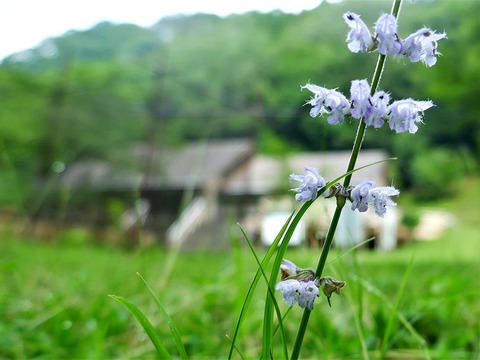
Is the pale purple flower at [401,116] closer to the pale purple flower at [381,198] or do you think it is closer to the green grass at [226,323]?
the pale purple flower at [381,198]

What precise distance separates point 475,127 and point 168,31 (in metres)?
4.60

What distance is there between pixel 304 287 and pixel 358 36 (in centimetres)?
14

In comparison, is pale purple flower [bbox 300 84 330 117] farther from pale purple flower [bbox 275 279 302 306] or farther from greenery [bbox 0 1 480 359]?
greenery [bbox 0 1 480 359]

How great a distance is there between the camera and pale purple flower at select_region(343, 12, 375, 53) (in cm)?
33

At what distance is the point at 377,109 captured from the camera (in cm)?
32

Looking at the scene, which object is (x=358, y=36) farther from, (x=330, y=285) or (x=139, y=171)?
(x=139, y=171)

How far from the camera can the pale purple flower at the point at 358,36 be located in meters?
0.33

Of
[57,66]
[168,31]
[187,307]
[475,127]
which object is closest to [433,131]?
[475,127]

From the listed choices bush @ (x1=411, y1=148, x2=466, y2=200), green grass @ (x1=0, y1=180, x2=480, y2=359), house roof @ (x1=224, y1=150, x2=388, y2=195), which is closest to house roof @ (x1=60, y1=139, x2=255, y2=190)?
house roof @ (x1=224, y1=150, x2=388, y2=195)

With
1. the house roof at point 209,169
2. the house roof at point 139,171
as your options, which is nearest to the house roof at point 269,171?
the house roof at point 209,169

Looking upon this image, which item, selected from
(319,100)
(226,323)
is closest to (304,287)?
(319,100)

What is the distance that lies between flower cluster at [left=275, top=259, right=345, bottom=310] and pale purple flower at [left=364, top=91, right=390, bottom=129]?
91 mm

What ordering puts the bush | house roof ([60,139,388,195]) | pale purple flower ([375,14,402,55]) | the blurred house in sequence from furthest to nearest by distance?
the bush → house roof ([60,139,388,195]) → the blurred house → pale purple flower ([375,14,402,55])

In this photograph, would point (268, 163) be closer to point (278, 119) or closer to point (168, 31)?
point (278, 119)
